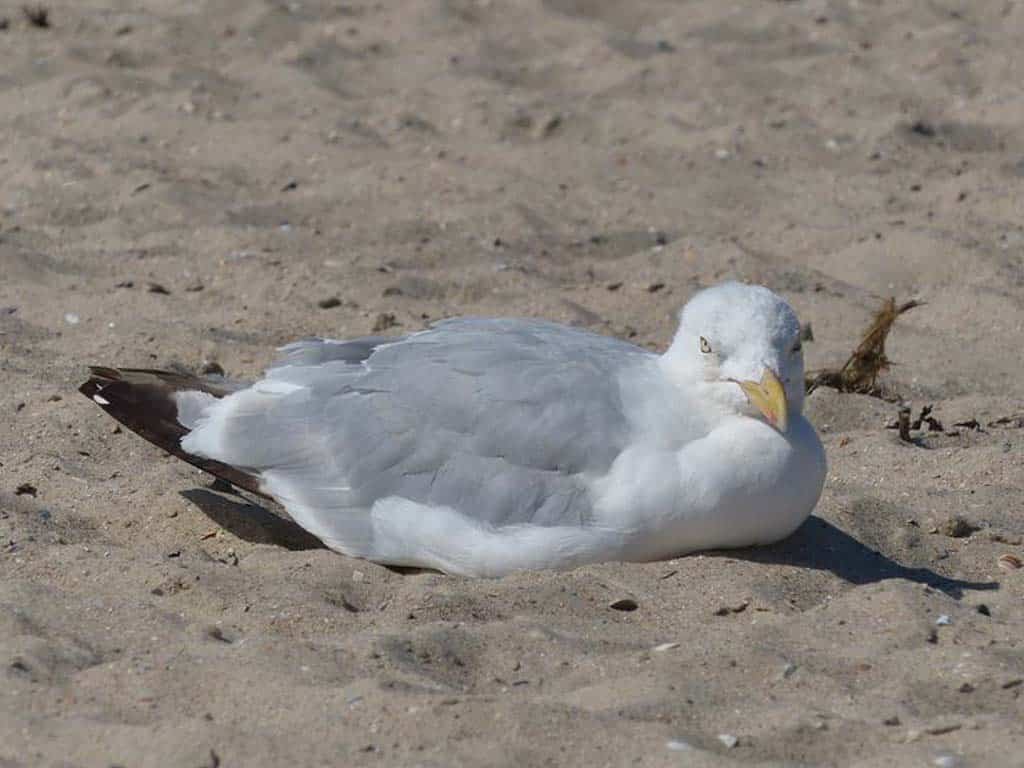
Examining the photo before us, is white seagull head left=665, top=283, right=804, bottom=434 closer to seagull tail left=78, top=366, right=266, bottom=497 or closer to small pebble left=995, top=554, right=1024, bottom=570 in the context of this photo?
small pebble left=995, top=554, right=1024, bottom=570

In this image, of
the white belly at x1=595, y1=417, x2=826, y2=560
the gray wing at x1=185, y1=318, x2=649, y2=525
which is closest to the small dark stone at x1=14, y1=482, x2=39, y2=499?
the gray wing at x1=185, y1=318, x2=649, y2=525

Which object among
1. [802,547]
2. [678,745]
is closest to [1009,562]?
[802,547]

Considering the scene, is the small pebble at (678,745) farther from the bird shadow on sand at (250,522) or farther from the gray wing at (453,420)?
the bird shadow on sand at (250,522)

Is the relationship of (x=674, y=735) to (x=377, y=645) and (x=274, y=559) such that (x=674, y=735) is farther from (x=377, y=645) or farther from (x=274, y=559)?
(x=274, y=559)

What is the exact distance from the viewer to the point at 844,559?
493 cm

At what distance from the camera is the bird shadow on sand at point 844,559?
483 centimetres

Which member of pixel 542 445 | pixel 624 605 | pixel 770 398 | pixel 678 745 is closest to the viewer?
pixel 678 745

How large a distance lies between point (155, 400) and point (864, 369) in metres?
2.37

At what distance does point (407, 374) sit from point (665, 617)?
1.04m

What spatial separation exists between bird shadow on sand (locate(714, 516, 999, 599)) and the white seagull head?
14.1 inches

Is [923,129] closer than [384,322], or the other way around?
[384,322]

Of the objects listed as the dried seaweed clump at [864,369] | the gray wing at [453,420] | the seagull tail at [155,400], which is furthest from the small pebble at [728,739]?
the dried seaweed clump at [864,369]

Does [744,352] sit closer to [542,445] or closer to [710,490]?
[710,490]

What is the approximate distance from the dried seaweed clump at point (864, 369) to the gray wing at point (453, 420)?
4.19 ft
